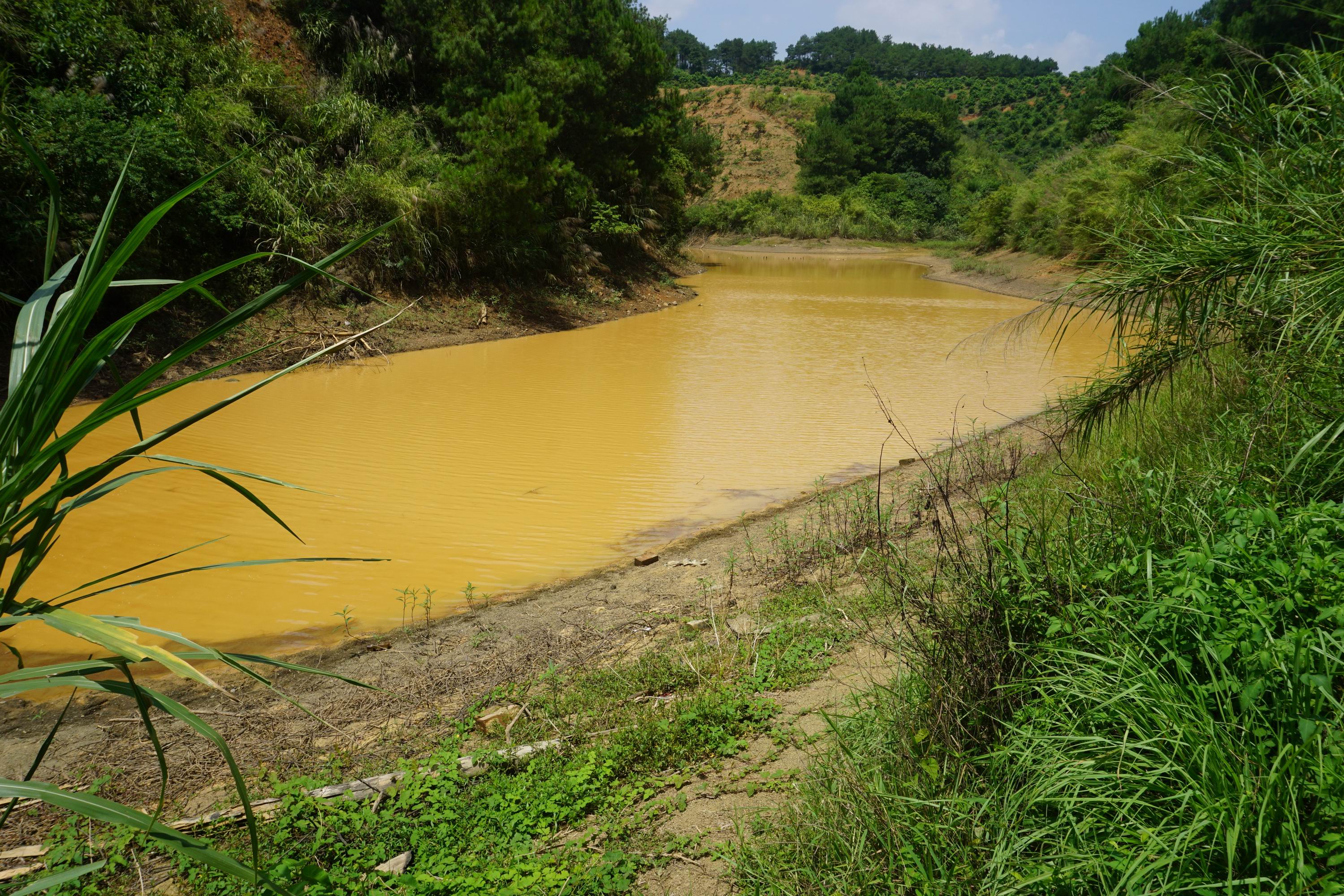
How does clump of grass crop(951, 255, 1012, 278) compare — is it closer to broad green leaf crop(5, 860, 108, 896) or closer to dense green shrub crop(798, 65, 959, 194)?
dense green shrub crop(798, 65, 959, 194)

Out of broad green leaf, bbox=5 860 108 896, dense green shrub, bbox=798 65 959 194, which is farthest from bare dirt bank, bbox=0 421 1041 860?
dense green shrub, bbox=798 65 959 194

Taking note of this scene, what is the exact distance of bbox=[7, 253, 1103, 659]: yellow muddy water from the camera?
212 inches

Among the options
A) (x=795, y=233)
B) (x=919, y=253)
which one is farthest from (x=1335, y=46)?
(x=795, y=233)

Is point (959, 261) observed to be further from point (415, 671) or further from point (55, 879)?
point (55, 879)

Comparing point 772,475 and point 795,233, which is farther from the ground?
point 795,233

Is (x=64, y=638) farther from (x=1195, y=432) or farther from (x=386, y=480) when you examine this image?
(x=1195, y=432)

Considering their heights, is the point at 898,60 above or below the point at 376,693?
above

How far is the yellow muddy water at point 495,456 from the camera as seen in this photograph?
17.7ft

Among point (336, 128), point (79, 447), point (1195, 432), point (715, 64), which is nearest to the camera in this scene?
point (1195, 432)

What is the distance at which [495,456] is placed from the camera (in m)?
8.20

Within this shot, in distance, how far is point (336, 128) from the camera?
15.0m

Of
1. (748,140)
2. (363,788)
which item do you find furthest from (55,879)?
(748,140)

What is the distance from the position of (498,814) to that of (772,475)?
5343mm

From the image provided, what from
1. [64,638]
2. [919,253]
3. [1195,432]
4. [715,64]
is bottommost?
[64,638]
